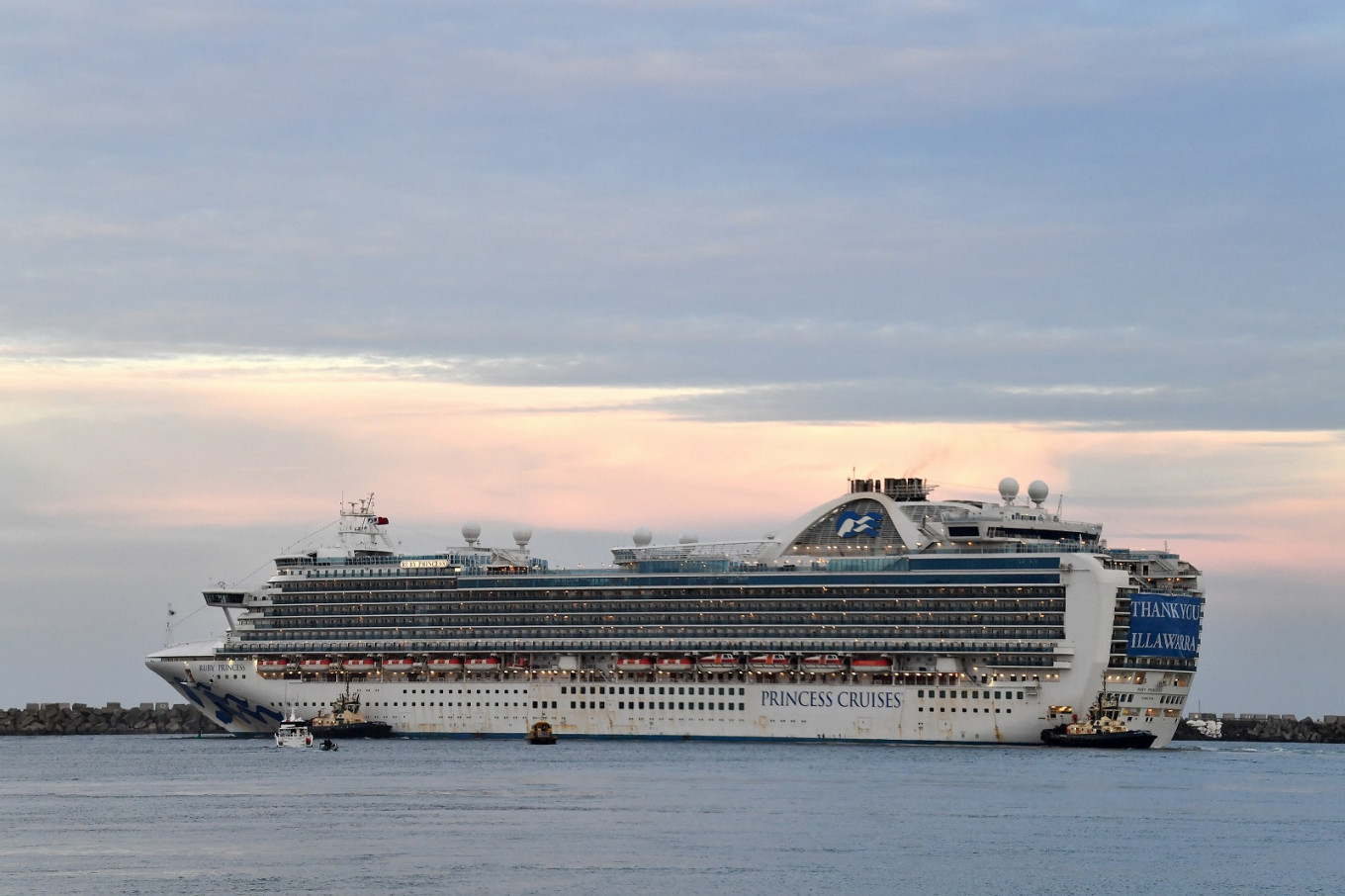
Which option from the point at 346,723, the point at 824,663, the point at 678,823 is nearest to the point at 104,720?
the point at 346,723

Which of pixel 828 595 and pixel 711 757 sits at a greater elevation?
pixel 828 595

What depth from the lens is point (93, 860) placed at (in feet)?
209

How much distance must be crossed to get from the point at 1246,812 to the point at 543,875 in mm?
34154

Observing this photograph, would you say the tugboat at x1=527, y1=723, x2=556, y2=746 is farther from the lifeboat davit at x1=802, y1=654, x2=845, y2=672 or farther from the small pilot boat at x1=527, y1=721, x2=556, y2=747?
the lifeboat davit at x1=802, y1=654, x2=845, y2=672

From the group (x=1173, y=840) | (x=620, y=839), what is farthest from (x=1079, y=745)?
(x=620, y=839)

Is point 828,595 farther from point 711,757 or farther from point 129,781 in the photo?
point 129,781

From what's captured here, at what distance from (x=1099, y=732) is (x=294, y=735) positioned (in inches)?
1826

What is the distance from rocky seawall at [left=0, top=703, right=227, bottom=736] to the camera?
166000mm

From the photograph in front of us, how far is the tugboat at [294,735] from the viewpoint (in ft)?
376

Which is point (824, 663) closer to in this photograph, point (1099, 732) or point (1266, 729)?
point (1099, 732)

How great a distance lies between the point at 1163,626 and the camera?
104 m

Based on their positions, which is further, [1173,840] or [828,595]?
[828,595]

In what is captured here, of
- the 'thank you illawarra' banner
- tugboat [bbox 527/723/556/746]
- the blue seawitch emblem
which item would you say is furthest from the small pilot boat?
the 'thank you illawarra' banner

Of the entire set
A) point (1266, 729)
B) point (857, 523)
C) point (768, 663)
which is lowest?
point (1266, 729)
